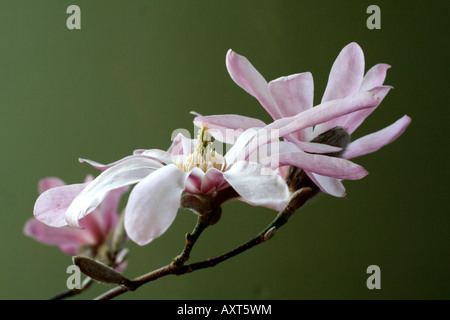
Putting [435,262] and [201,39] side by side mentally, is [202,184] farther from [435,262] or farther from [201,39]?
[435,262]

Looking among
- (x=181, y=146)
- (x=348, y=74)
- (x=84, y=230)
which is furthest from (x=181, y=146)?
(x=84, y=230)

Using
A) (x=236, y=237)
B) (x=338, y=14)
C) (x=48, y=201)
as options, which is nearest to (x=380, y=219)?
(x=236, y=237)

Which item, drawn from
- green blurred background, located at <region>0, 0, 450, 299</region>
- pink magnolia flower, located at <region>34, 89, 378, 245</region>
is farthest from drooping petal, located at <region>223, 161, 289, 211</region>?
green blurred background, located at <region>0, 0, 450, 299</region>

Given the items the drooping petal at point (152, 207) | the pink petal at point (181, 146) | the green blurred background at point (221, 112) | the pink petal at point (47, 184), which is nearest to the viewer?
the drooping petal at point (152, 207)

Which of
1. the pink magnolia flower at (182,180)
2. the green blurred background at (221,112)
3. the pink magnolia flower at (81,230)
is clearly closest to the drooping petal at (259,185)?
the pink magnolia flower at (182,180)

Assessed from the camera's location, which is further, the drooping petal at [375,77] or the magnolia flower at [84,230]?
the magnolia flower at [84,230]

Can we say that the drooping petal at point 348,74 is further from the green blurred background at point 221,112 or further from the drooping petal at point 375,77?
the green blurred background at point 221,112

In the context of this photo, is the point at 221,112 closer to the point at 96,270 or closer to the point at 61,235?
the point at 61,235
